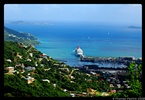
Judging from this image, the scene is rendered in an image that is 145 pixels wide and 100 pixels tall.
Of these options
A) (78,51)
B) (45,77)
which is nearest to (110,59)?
(78,51)

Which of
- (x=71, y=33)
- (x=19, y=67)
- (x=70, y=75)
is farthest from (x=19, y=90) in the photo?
(x=71, y=33)

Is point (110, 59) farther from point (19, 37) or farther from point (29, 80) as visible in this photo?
point (19, 37)

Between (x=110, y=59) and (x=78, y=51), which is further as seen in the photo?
(x=110, y=59)

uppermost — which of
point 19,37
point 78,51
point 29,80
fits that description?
point 19,37

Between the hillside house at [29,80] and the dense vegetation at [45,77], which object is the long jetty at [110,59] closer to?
the dense vegetation at [45,77]

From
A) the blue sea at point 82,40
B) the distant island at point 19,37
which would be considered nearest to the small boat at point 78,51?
the blue sea at point 82,40
